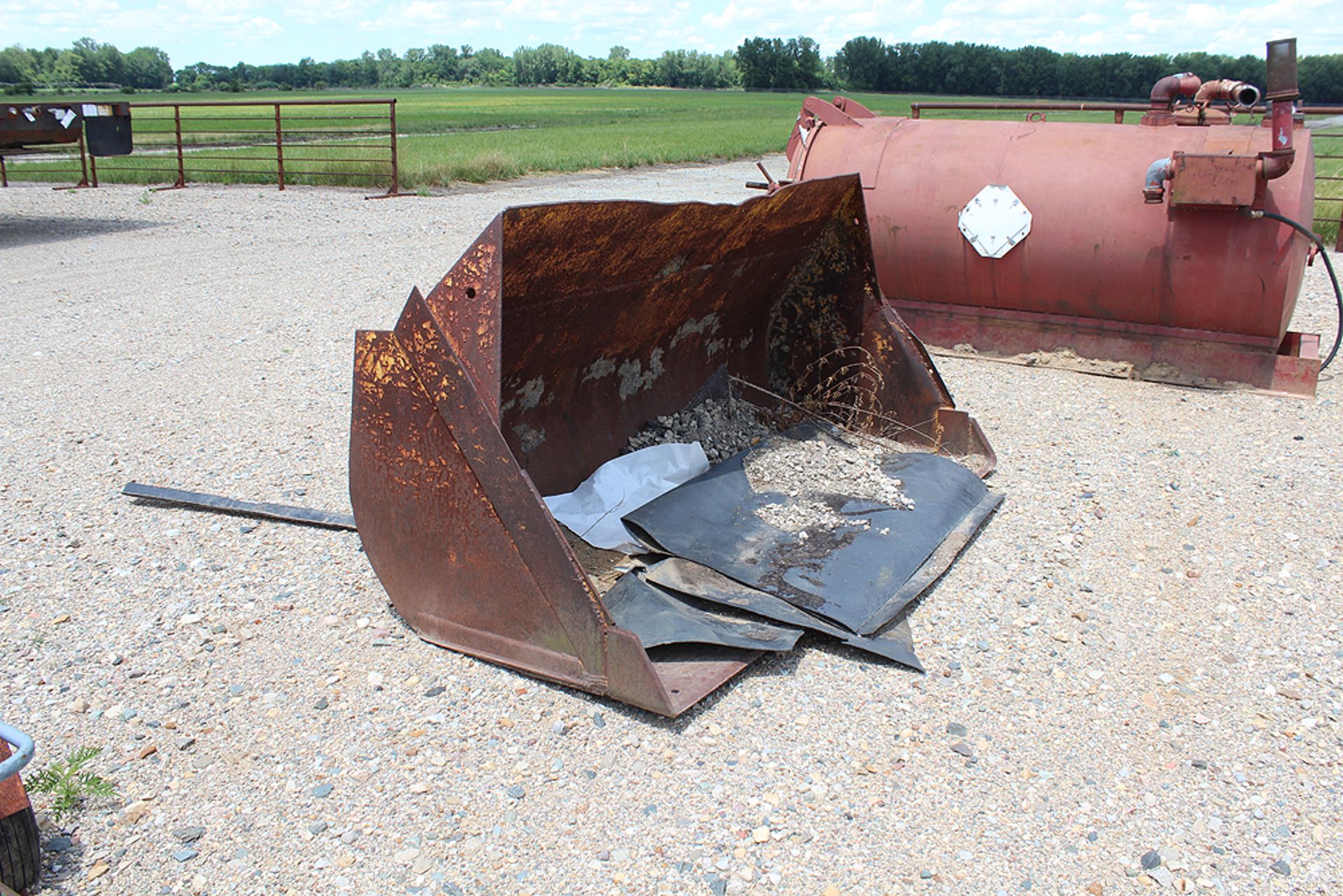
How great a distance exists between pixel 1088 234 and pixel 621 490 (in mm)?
3645

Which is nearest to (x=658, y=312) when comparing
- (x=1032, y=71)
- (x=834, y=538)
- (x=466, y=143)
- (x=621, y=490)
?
(x=621, y=490)

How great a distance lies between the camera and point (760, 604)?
11.4ft

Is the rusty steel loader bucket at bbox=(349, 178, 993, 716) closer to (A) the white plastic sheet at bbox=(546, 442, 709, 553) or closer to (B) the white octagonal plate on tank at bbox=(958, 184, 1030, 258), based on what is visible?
(A) the white plastic sheet at bbox=(546, 442, 709, 553)

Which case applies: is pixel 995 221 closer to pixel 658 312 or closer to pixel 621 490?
pixel 658 312

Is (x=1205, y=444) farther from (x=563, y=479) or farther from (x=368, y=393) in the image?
(x=368, y=393)

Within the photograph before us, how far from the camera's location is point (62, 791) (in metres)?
2.55

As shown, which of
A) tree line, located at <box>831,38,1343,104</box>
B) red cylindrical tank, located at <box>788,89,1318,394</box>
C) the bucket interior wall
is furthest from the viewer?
tree line, located at <box>831,38,1343,104</box>

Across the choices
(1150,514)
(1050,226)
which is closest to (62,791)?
(1150,514)

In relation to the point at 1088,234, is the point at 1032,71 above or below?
above

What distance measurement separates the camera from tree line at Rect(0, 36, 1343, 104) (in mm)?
62594

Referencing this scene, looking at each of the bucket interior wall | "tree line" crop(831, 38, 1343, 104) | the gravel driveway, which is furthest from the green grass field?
"tree line" crop(831, 38, 1343, 104)

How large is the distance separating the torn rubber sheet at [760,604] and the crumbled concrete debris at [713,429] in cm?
100

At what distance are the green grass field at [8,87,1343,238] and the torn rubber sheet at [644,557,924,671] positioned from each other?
11.3m

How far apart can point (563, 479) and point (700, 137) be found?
2843 cm
